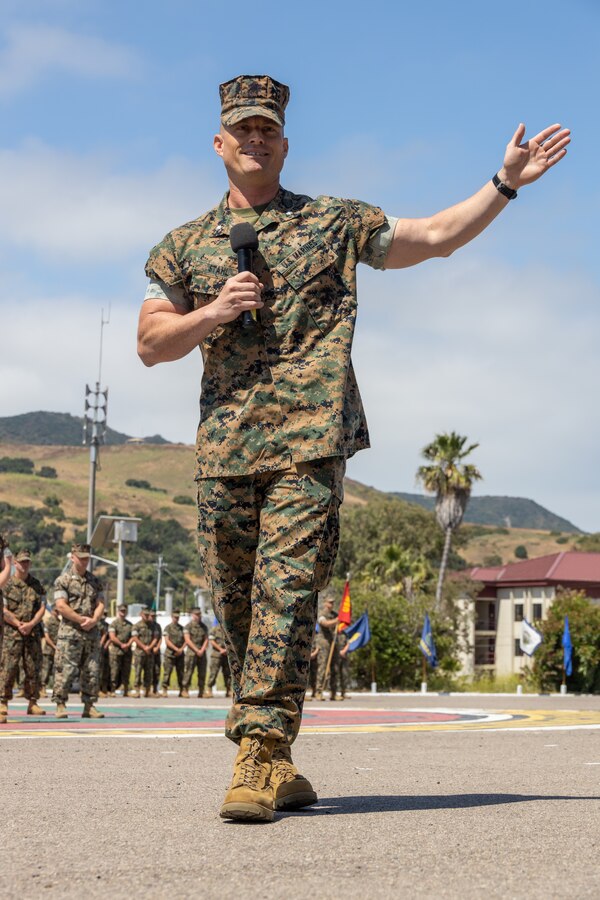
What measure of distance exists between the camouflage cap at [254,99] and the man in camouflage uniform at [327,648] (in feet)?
72.6

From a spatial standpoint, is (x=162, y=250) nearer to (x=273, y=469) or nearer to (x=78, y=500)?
(x=273, y=469)

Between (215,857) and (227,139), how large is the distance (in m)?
2.70

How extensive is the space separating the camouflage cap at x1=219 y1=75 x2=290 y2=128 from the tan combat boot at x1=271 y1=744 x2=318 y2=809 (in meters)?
2.25

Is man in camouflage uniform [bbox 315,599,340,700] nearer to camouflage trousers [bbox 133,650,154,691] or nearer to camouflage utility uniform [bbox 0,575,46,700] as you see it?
camouflage trousers [bbox 133,650,154,691]

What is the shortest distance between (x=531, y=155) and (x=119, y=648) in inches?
944

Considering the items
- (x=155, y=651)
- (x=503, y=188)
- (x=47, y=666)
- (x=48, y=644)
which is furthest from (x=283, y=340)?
(x=155, y=651)

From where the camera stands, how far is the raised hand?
15.7 feet

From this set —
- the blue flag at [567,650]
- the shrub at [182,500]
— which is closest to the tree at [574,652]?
the blue flag at [567,650]

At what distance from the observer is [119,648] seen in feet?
91.1

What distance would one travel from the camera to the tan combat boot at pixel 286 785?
4.47 m

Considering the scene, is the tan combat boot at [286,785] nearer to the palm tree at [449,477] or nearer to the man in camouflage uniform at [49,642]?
the man in camouflage uniform at [49,642]

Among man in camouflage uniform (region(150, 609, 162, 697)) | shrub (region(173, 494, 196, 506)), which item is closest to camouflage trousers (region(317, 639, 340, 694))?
man in camouflage uniform (region(150, 609, 162, 697))

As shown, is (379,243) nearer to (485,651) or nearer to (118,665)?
(118,665)

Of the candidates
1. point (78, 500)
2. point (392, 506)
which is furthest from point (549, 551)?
point (392, 506)
